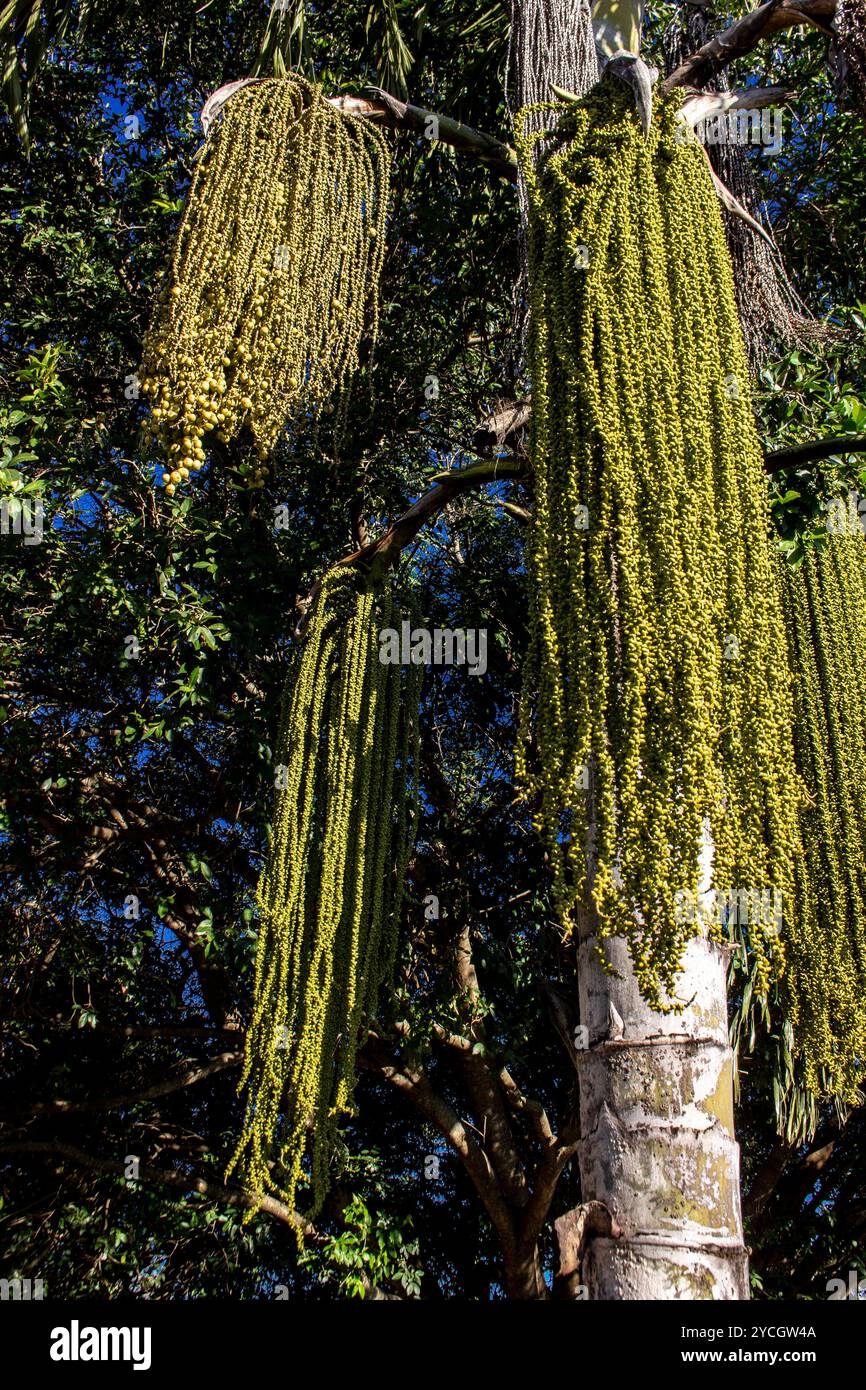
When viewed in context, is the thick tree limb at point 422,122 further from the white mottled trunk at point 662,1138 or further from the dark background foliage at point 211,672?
the white mottled trunk at point 662,1138

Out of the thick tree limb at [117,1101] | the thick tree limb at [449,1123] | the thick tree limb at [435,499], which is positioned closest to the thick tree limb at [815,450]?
the thick tree limb at [435,499]

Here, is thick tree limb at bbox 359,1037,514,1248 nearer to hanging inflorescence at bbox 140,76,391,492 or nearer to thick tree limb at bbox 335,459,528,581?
thick tree limb at bbox 335,459,528,581

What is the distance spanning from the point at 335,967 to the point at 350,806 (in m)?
0.51

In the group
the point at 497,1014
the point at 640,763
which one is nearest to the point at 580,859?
the point at 640,763

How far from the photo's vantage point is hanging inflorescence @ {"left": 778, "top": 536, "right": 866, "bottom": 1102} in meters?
3.98

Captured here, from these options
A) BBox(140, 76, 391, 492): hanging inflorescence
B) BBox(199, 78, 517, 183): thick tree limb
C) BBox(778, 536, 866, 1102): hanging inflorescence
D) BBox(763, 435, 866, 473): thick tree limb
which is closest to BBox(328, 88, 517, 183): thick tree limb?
BBox(199, 78, 517, 183): thick tree limb

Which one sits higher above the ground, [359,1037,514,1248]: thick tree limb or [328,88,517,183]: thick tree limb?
[328,88,517,183]: thick tree limb

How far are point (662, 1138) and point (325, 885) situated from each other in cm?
133

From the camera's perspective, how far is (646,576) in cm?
267

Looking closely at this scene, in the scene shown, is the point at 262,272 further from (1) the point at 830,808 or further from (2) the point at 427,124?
A: (1) the point at 830,808

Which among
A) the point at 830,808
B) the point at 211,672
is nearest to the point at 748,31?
the point at 830,808

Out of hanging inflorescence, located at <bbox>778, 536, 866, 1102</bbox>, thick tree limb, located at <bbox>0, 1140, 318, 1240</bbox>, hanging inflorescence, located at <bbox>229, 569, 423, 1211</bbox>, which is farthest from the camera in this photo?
thick tree limb, located at <bbox>0, 1140, 318, 1240</bbox>

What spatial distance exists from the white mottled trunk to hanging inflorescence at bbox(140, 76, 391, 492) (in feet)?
6.59

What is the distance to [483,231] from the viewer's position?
7.30 metres
